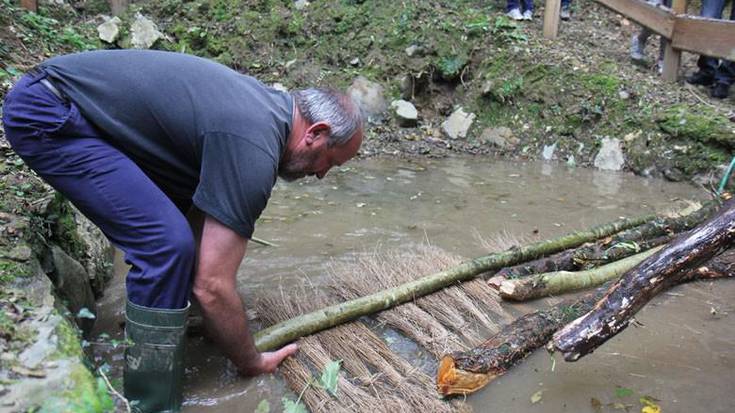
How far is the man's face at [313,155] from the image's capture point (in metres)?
2.21

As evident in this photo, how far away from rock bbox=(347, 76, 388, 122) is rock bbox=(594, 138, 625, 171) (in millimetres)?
2456

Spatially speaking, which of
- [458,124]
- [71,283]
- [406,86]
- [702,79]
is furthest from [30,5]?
[702,79]

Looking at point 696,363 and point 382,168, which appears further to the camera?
point 382,168

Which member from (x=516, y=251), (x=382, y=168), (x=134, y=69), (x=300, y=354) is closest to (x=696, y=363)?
(x=516, y=251)

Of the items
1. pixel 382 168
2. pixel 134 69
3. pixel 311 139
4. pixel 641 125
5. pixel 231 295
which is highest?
pixel 134 69

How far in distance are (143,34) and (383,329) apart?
578 cm

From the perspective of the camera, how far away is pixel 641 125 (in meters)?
Answer: 5.98

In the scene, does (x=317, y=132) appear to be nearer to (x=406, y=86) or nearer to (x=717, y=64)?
(x=406, y=86)

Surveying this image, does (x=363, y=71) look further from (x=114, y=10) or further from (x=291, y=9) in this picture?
(x=114, y=10)

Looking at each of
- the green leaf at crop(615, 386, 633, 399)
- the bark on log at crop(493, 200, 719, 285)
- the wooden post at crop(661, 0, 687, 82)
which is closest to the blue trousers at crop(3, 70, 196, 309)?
the green leaf at crop(615, 386, 633, 399)

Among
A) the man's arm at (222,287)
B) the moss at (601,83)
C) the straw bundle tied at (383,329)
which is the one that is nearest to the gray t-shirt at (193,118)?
the man's arm at (222,287)

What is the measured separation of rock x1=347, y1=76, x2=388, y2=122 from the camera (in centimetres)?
684

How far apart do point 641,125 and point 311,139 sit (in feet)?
16.1

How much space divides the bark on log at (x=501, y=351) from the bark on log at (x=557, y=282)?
1.60 feet
